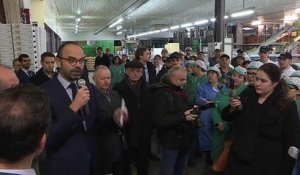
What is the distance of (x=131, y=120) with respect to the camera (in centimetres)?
404

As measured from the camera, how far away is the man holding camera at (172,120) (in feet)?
10.7

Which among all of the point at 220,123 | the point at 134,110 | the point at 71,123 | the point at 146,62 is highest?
the point at 146,62

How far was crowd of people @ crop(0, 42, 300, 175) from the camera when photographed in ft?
3.63

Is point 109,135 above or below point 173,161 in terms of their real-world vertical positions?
above

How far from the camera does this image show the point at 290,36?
14.0 m

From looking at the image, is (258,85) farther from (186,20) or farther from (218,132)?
(186,20)

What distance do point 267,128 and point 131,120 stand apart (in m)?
1.86

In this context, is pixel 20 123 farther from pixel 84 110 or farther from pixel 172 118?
pixel 172 118

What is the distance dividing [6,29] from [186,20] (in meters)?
20.9

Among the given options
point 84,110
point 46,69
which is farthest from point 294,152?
point 46,69

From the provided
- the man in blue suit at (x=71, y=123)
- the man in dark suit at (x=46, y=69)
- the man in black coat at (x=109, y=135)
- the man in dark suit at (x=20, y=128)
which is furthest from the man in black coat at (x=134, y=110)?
the man in dark suit at (x=20, y=128)

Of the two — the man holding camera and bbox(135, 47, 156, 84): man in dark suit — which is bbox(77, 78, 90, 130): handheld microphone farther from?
bbox(135, 47, 156, 84): man in dark suit

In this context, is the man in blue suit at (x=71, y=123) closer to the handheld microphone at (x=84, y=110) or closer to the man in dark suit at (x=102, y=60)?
the handheld microphone at (x=84, y=110)

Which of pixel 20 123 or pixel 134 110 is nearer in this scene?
pixel 20 123
